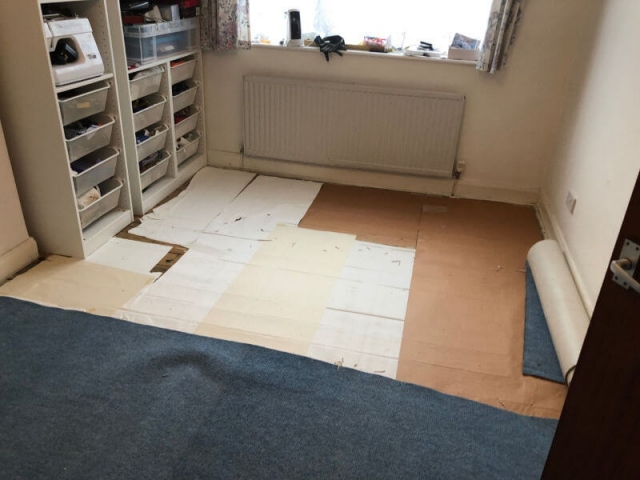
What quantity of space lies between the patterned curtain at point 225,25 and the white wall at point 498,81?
5.5 inches

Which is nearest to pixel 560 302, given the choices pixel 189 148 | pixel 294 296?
pixel 294 296

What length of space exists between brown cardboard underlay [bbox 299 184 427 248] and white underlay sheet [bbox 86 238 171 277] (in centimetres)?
85

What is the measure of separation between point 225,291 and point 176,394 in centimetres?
68

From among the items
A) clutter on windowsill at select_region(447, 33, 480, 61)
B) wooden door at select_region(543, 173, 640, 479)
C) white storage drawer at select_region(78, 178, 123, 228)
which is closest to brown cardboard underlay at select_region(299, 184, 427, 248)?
clutter on windowsill at select_region(447, 33, 480, 61)

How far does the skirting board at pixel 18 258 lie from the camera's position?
244 centimetres

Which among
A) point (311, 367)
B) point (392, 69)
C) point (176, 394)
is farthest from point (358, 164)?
point (176, 394)

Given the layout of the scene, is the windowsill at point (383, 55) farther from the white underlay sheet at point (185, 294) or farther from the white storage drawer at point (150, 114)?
the white underlay sheet at point (185, 294)

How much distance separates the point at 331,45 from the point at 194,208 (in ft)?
4.43

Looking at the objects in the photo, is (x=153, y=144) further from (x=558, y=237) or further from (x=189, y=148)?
(x=558, y=237)

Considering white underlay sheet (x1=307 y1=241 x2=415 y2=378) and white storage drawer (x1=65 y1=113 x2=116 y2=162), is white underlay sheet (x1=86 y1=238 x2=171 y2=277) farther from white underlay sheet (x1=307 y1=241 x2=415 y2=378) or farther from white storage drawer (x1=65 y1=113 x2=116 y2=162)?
white underlay sheet (x1=307 y1=241 x2=415 y2=378)

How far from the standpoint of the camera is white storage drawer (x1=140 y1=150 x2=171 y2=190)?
10.3 feet

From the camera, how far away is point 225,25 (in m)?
3.36

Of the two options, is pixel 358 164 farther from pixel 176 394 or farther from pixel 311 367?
pixel 176 394

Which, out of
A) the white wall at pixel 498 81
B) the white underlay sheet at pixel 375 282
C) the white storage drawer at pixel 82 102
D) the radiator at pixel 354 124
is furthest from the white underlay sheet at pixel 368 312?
the white storage drawer at pixel 82 102
